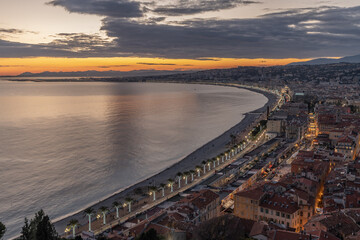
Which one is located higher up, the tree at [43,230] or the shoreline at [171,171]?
the tree at [43,230]

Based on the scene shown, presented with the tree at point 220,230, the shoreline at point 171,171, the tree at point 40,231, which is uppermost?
the tree at point 40,231

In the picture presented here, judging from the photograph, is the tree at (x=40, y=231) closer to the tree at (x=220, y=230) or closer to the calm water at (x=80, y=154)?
the tree at (x=220, y=230)

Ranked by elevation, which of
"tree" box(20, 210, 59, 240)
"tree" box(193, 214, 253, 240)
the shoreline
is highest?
"tree" box(20, 210, 59, 240)

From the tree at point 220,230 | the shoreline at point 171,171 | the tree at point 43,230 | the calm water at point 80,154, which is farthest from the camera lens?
the calm water at point 80,154

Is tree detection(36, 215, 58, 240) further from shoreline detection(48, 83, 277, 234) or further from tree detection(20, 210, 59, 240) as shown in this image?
shoreline detection(48, 83, 277, 234)

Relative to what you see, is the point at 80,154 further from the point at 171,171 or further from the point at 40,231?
the point at 40,231

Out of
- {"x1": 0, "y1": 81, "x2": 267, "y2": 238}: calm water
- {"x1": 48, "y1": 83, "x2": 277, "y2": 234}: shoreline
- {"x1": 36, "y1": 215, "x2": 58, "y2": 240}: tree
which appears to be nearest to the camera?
{"x1": 36, "y1": 215, "x2": 58, "y2": 240}: tree

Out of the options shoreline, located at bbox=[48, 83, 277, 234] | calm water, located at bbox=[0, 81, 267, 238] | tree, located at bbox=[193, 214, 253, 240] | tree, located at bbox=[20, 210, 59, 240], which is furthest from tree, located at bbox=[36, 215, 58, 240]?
calm water, located at bbox=[0, 81, 267, 238]

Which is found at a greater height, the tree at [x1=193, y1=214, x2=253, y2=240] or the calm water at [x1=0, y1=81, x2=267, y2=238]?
the tree at [x1=193, y1=214, x2=253, y2=240]

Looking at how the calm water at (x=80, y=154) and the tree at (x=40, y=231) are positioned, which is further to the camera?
the calm water at (x=80, y=154)

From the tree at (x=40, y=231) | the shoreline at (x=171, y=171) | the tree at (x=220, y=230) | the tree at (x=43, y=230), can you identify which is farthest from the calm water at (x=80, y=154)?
the tree at (x=220, y=230)

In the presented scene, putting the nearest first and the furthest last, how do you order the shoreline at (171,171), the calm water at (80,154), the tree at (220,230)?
the tree at (220,230)
the shoreline at (171,171)
the calm water at (80,154)

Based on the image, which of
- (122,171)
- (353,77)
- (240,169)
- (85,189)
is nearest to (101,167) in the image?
(122,171)
